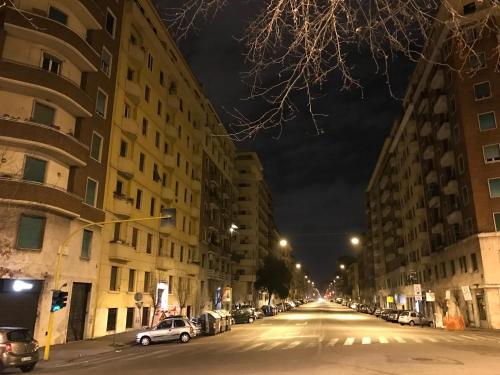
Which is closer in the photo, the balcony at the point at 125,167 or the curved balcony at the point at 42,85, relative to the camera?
the curved balcony at the point at 42,85

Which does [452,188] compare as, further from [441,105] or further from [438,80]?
[438,80]

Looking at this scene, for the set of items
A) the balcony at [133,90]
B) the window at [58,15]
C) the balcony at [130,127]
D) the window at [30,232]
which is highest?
the window at [58,15]

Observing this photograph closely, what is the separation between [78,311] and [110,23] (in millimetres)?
21443

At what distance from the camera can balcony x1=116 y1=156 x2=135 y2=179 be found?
34.9m

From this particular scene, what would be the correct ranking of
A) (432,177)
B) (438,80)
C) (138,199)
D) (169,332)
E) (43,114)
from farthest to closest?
1. (432,177)
2. (438,80)
3. (138,199)
4. (169,332)
5. (43,114)

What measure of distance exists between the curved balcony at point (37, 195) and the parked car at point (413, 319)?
3615cm

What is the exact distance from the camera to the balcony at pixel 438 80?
51.6 meters

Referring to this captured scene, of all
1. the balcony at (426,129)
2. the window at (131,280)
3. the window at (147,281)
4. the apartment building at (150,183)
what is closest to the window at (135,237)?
the apartment building at (150,183)

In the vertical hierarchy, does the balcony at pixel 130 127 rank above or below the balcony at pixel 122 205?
above

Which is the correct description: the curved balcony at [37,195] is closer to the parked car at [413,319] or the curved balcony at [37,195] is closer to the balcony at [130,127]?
the balcony at [130,127]

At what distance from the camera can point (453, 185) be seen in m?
47.9

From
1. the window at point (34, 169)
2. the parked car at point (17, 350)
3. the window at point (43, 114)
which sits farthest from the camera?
the window at point (43, 114)

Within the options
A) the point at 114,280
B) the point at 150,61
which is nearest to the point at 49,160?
the point at 114,280

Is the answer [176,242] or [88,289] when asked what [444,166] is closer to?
[176,242]
